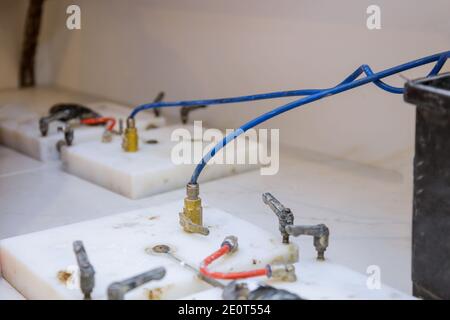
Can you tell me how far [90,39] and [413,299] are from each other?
1.82m

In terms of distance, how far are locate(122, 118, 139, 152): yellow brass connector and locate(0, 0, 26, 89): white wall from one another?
3.50 feet

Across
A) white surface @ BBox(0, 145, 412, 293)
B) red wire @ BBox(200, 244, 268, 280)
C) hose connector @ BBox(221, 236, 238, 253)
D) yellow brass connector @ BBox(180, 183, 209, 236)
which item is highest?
yellow brass connector @ BBox(180, 183, 209, 236)

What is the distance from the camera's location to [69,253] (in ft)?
3.81

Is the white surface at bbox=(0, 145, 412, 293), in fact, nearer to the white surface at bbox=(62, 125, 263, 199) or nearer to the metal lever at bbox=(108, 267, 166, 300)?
the white surface at bbox=(62, 125, 263, 199)

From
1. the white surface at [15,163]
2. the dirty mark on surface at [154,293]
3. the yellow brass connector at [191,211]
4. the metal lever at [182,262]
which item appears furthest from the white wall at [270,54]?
the dirty mark on surface at [154,293]

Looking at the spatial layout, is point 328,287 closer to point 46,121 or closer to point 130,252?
point 130,252

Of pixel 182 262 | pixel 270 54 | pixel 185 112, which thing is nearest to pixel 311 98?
pixel 182 262

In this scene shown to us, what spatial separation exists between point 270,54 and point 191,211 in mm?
813

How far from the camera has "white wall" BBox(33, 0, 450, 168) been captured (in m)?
1.68

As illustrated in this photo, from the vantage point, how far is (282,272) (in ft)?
3.43

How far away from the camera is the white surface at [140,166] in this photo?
1.62m

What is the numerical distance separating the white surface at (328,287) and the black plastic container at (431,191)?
5 cm

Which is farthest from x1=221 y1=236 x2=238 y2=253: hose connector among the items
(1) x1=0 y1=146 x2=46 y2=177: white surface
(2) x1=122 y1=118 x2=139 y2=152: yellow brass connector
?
(1) x1=0 y1=146 x2=46 y2=177: white surface
